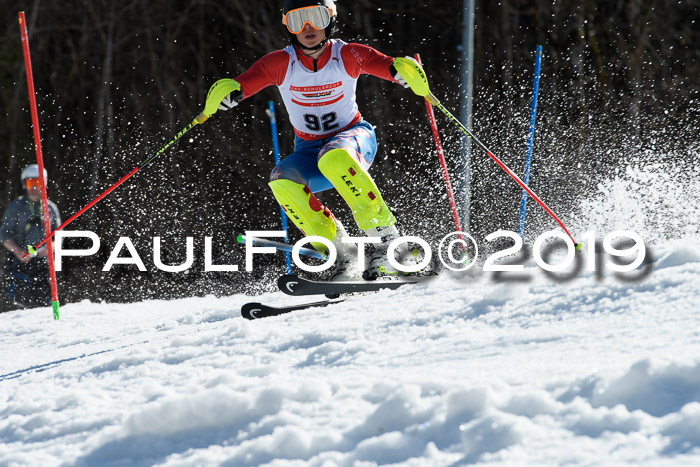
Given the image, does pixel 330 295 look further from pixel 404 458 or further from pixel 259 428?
pixel 404 458

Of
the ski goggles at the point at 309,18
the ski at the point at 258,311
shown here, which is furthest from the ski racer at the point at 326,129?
the ski at the point at 258,311

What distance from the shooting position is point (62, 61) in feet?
38.2

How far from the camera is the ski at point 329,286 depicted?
3.51 meters

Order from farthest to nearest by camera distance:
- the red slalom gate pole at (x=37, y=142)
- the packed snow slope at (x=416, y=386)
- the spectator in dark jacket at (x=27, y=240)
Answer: the spectator in dark jacket at (x=27, y=240) < the red slalom gate pole at (x=37, y=142) < the packed snow slope at (x=416, y=386)

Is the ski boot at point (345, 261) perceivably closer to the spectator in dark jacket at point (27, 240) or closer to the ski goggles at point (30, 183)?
the spectator in dark jacket at point (27, 240)

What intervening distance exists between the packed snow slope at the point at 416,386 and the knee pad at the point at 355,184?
2.20ft

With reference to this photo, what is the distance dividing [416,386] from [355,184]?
6.42 feet

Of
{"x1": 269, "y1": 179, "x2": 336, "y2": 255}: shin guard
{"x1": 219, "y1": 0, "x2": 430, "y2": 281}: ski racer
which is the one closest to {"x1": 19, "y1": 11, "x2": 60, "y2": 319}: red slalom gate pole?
{"x1": 219, "y1": 0, "x2": 430, "y2": 281}: ski racer

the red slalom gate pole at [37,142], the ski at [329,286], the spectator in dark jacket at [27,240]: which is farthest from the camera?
the spectator in dark jacket at [27,240]

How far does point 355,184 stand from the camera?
11.4ft

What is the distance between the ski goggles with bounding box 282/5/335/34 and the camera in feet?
11.7

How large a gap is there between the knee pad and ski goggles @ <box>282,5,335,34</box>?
25.3 inches

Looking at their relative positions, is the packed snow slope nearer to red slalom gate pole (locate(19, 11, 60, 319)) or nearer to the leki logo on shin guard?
the leki logo on shin guard

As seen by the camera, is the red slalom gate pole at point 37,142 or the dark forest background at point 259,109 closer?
the red slalom gate pole at point 37,142
